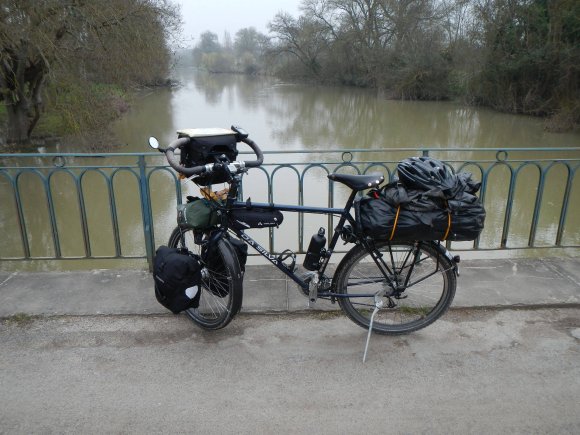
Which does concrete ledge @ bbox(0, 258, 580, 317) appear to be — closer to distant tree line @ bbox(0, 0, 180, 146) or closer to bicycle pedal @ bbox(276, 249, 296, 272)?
bicycle pedal @ bbox(276, 249, 296, 272)

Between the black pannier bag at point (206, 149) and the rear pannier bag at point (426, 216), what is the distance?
0.85 meters

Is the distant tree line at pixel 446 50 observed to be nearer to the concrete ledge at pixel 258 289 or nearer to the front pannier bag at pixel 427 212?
the concrete ledge at pixel 258 289

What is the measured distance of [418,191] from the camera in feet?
8.40

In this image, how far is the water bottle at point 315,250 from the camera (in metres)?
2.81

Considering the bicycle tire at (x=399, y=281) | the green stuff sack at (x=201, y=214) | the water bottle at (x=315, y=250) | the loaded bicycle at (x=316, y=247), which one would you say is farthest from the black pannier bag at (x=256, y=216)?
the bicycle tire at (x=399, y=281)

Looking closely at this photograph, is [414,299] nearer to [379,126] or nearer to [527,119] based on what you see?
[379,126]

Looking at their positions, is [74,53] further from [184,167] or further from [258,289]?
[184,167]

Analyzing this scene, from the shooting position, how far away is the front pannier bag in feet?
8.29

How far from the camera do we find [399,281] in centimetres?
287

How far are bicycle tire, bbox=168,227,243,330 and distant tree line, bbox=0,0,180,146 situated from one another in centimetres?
936

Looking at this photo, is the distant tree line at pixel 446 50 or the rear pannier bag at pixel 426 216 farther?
the distant tree line at pixel 446 50

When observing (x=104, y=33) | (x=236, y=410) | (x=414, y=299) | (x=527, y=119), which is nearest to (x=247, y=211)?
(x=236, y=410)

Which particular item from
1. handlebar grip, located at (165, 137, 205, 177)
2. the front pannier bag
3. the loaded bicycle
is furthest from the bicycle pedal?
handlebar grip, located at (165, 137, 205, 177)

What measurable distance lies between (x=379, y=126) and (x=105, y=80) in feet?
35.3
